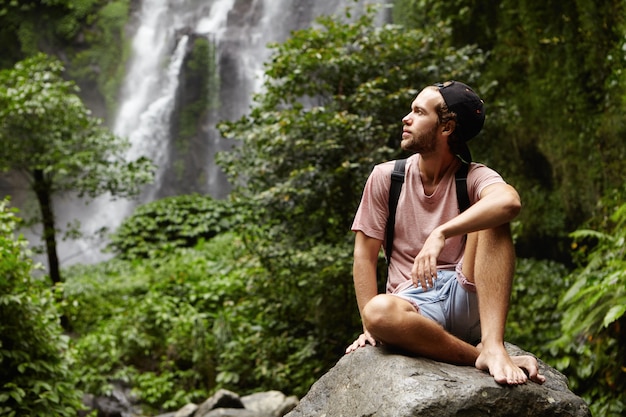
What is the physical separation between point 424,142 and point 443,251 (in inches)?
19.5

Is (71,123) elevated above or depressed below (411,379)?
above

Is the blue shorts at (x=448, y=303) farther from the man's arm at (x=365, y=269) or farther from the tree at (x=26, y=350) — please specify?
the tree at (x=26, y=350)

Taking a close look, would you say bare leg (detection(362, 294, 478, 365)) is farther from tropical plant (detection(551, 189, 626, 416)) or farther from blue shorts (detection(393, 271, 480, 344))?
tropical plant (detection(551, 189, 626, 416))

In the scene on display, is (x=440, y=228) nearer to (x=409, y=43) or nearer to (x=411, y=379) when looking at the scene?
(x=411, y=379)

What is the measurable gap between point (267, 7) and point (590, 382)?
14.8 metres

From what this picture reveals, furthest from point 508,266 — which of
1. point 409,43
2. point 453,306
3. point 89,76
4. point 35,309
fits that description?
point 89,76

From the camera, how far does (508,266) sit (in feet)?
9.37

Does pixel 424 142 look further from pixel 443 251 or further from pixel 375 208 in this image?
pixel 443 251

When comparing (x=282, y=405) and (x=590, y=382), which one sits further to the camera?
(x=282, y=405)

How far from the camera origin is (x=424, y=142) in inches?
119

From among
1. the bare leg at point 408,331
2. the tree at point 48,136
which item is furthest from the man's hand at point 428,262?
the tree at point 48,136

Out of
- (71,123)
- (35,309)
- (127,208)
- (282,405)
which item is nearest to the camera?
(35,309)

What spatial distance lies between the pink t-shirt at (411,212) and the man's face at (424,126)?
0.59 ft

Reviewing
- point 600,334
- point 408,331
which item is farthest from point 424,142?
point 600,334
